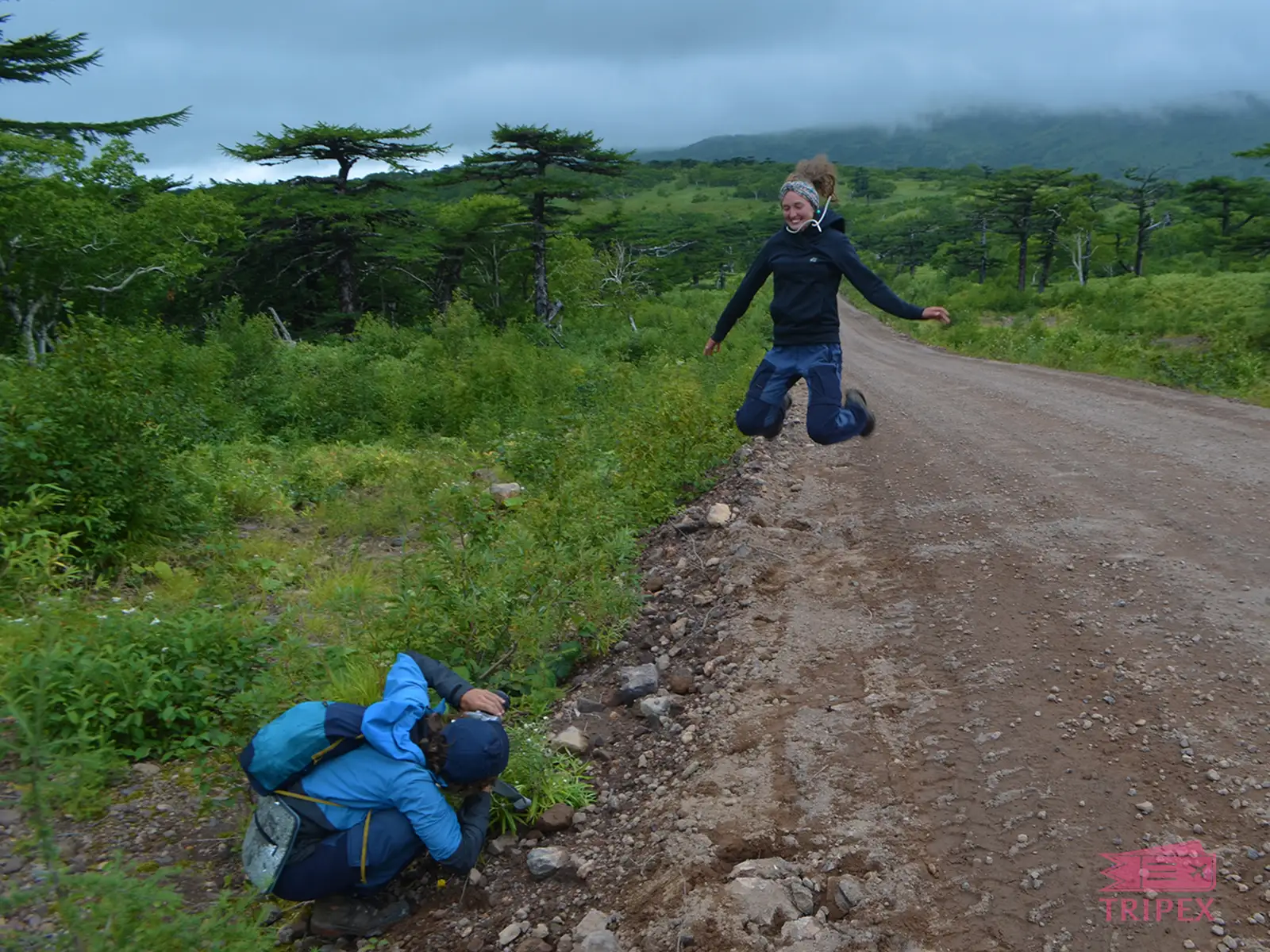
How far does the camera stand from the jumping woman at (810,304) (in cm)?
496

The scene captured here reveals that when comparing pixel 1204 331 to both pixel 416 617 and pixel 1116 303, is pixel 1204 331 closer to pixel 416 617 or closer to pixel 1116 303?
pixel 1116 303

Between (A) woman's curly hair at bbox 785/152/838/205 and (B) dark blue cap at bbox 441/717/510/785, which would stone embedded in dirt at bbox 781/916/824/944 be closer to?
(B) dark blue cap at bbox 441/717/510/785

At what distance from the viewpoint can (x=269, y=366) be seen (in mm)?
15953

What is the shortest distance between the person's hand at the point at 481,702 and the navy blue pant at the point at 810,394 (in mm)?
2373

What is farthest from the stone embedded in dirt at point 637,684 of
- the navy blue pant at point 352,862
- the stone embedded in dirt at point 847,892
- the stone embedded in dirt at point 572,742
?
the stone embedded in dirt at point 847,892

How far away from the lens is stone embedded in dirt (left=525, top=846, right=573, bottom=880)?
325cm

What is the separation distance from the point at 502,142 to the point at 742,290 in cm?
2466

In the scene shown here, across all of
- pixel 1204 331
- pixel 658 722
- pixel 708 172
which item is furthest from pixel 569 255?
pixel 708 172

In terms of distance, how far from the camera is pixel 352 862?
3152mm

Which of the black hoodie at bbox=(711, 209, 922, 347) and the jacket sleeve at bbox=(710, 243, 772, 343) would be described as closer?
the black hoodie at bbox=(711, 209, 922, 347)

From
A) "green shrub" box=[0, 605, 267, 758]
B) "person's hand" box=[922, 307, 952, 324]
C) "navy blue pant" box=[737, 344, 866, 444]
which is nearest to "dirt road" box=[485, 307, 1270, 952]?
"navy blue pant" box=[737, 344, 866, 444]

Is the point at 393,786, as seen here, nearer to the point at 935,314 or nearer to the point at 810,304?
the point at 810,304

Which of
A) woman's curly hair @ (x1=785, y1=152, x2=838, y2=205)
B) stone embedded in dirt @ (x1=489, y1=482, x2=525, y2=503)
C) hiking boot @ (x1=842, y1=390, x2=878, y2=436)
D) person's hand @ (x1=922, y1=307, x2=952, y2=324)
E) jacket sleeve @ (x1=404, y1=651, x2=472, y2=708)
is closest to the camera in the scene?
jacket sleeve @ (x1=404, y1=651, x2=472, y2=708)

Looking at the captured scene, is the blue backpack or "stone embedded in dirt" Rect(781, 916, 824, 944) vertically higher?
the blue backpack
